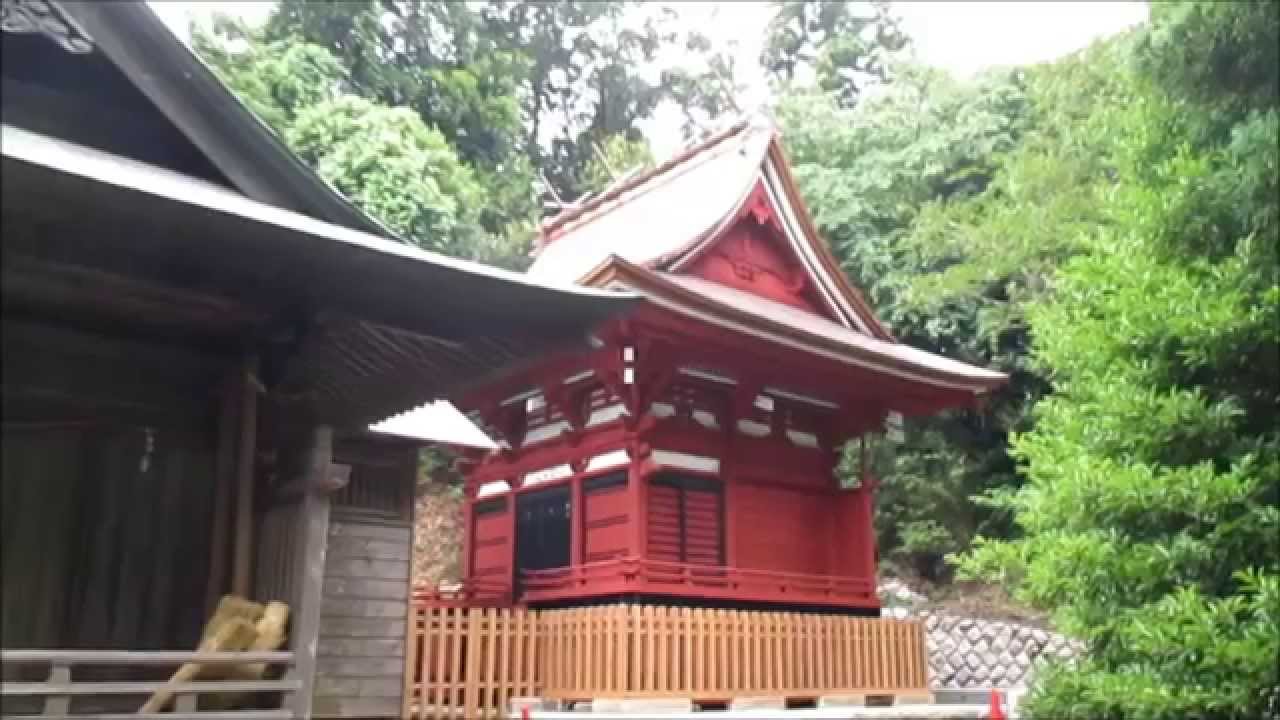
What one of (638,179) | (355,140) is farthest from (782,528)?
(355,140)

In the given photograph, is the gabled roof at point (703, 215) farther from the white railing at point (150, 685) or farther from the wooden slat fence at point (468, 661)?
the white railing at point (150, 685)

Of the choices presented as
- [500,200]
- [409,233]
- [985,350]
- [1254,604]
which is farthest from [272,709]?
[500,200]

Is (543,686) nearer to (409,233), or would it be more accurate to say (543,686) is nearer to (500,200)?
(409,233)

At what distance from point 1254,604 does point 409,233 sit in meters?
16.8

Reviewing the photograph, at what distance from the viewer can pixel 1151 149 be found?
8484 mm

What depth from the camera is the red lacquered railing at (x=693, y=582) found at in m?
11.4

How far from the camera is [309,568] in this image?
6.82 metres

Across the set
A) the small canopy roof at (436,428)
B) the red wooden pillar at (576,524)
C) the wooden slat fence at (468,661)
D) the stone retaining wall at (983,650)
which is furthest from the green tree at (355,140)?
the stone retaining wall at (983,650)

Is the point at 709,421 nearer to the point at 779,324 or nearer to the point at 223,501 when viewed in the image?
the point at 779,324

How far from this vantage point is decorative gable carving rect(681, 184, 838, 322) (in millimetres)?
14297

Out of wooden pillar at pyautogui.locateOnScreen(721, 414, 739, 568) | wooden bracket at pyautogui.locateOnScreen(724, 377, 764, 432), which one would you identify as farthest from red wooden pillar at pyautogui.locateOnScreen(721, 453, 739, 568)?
wooden bracket at pyautogui.locateOnScreen(724, 377, 764, 432)

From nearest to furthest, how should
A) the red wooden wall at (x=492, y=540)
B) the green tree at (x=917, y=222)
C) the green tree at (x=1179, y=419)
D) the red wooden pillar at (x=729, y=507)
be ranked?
the green tree at (x=1179, y=419)
the red wooden pillar at (x=729, y=507)
the red wooden wall at (x=492, y=540)
the green tree at (x=917, y=222)

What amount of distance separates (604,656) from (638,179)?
8772mm

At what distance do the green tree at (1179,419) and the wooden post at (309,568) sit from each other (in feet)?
16.3
